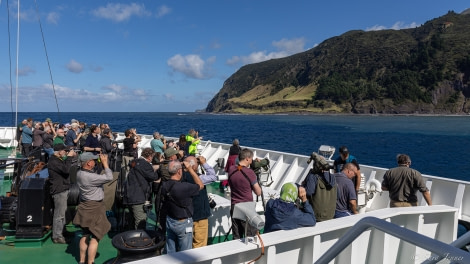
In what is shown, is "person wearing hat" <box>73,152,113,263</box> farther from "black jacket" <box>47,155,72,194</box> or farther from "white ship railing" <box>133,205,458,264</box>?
"white ship railing" <box>133,205,458,264</box>

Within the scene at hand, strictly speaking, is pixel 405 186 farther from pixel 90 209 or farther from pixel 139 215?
pixel 90 209

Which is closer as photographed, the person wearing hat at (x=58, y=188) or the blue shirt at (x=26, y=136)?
the person wearing hat at (x=58, y=188)

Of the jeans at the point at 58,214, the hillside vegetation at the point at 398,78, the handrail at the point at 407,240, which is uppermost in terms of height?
the hillside vegetation at the point at 398,78

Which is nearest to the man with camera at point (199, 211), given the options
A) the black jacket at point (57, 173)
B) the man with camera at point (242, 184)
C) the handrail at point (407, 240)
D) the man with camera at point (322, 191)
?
the man with camera at point (242, 184)

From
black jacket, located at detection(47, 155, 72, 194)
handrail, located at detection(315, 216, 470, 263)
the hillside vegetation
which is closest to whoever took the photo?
handrail, located at detection(315, 216, 470, 263)

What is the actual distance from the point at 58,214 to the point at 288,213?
3.86m

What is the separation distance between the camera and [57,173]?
5164 millimetres

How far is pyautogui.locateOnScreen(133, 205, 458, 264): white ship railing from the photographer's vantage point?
2.57m

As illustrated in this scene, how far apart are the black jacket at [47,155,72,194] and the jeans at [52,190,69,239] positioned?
0.08 metres

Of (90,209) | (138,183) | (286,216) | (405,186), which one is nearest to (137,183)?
(138,183)

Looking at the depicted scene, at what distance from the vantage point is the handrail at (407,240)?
57.7 inches

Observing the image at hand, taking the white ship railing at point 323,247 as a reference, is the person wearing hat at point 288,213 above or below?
above

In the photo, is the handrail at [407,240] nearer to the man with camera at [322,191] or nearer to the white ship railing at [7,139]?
the man with camera at [322,191]

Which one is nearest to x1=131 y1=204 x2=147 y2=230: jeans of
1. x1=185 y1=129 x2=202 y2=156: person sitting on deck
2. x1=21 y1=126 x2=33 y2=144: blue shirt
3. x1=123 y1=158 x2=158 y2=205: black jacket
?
x1=123 y1=158 x2=158 y2=205: black jacket
